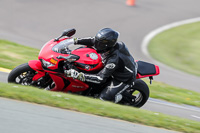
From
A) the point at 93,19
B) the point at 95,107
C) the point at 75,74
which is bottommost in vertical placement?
the point at 95,107

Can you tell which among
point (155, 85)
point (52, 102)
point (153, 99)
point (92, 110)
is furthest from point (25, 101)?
point (155, 85)

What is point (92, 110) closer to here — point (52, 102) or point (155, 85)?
point (52, 102)

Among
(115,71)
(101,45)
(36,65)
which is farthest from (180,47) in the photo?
(36,65)

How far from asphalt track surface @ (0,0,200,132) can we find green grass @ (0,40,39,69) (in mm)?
1320

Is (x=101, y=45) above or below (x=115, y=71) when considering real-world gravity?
above

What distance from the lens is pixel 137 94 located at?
22.0ft

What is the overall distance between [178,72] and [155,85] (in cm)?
321

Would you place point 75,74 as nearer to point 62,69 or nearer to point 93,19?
point 62,69

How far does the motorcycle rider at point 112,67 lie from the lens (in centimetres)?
577

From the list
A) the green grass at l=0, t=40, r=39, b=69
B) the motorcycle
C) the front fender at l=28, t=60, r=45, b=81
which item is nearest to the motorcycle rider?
the motorcycle

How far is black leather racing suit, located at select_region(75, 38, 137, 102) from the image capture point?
5.87 meters

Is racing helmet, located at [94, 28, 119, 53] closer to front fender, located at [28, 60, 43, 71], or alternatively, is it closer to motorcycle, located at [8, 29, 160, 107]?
motorcycle, located at [8, 29, 160, 107]

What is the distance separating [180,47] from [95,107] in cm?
992

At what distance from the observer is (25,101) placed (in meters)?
5.00
